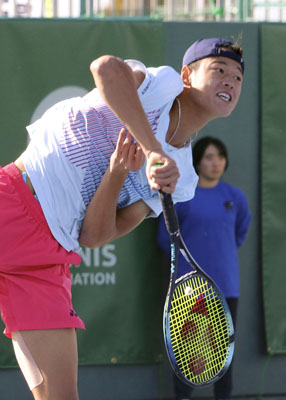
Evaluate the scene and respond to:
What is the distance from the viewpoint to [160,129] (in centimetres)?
288

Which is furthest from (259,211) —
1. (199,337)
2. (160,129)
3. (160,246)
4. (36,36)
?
(160,129)

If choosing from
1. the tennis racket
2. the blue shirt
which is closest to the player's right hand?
the tennis racket

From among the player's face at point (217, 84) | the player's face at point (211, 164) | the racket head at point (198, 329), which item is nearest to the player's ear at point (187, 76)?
the player's face at point (217, 84)

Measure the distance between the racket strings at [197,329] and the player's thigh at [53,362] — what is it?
42 centimetres

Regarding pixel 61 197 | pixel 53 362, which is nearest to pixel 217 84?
pixel 61 197

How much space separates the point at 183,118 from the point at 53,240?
2.06ft

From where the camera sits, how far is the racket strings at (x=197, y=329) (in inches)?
122

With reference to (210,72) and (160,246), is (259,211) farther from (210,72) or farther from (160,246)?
(210,72)

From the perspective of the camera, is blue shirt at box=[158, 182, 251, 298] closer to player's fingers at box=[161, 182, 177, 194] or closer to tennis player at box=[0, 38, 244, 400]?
tennis player at box=[0, 38, 244, 400]

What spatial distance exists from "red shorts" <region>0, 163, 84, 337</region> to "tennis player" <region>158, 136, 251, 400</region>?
7.46ft

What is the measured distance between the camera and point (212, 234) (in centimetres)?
514

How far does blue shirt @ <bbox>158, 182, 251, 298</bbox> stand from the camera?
16.8 feet

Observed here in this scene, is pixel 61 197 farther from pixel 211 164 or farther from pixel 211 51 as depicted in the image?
pixel 211 164

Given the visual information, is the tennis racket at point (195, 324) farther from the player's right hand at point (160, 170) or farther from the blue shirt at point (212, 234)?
the blue shirt at point (212, 234)
